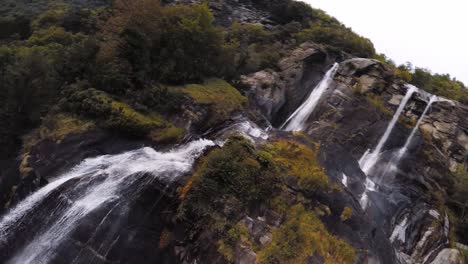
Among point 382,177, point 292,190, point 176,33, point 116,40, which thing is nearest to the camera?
point 292,190

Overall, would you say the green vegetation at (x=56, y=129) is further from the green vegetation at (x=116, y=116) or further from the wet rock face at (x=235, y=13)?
the wet rock face at (x=235, y=13)

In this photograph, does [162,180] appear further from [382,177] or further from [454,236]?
[454,236]

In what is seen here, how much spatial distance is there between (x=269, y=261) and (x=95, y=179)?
7267mm

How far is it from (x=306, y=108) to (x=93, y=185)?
65.4ft

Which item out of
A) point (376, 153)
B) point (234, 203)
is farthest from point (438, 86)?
point (234, 203)

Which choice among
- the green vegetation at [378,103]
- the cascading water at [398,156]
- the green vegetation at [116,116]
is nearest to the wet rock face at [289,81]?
the green vegetation at [378,103]

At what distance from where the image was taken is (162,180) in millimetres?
13305

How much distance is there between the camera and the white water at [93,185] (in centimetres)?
1184

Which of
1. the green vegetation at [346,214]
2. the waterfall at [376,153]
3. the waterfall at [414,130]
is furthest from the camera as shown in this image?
the waterfall at [414,130]

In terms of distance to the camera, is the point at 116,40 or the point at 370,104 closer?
the point at 116,40

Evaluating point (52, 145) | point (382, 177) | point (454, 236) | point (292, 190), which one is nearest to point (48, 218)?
point (52, 145)

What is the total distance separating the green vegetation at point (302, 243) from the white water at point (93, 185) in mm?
4572

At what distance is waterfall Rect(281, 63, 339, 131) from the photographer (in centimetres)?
2777

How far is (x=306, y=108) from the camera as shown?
28781 mm
